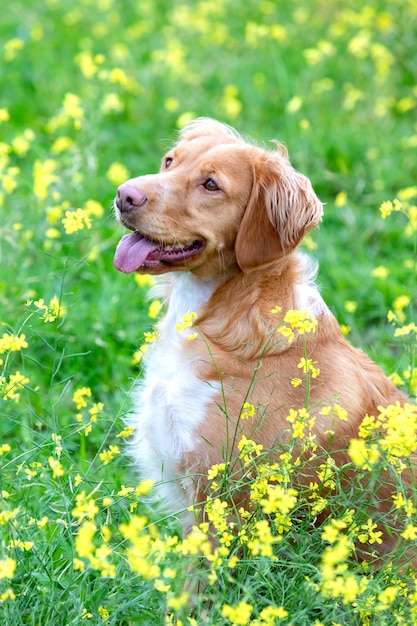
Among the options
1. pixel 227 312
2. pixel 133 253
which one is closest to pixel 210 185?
pixel 133 253

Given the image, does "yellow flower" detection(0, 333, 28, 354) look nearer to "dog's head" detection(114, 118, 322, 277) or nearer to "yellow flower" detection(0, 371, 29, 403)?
"yellow flower" detection(0, 371, 29, 403)

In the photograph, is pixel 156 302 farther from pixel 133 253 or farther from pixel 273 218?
pixel 273 218

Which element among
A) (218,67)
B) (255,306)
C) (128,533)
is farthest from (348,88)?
(128,533)

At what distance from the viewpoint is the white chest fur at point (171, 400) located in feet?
10.6

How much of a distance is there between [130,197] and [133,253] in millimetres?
234

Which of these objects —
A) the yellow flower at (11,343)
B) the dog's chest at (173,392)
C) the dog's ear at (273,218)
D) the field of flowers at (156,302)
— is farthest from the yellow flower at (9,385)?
the dog's ear at (273,218)

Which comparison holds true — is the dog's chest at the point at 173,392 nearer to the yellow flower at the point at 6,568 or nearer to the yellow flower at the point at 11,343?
the yellow flower at the point at 11,343

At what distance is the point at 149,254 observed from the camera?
335 cm

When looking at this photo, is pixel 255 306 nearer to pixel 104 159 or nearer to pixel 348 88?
pixel 104 159

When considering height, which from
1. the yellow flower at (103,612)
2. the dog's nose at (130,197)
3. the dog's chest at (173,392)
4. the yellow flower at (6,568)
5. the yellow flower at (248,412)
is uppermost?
the dog's nose at (130,197)

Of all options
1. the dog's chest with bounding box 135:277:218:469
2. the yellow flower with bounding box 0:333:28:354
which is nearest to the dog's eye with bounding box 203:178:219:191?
the dog's chest with bounding box 135:277:218:469

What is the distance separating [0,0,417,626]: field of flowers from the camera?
259cm

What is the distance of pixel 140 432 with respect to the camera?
354 cm

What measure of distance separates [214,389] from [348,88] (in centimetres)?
473
